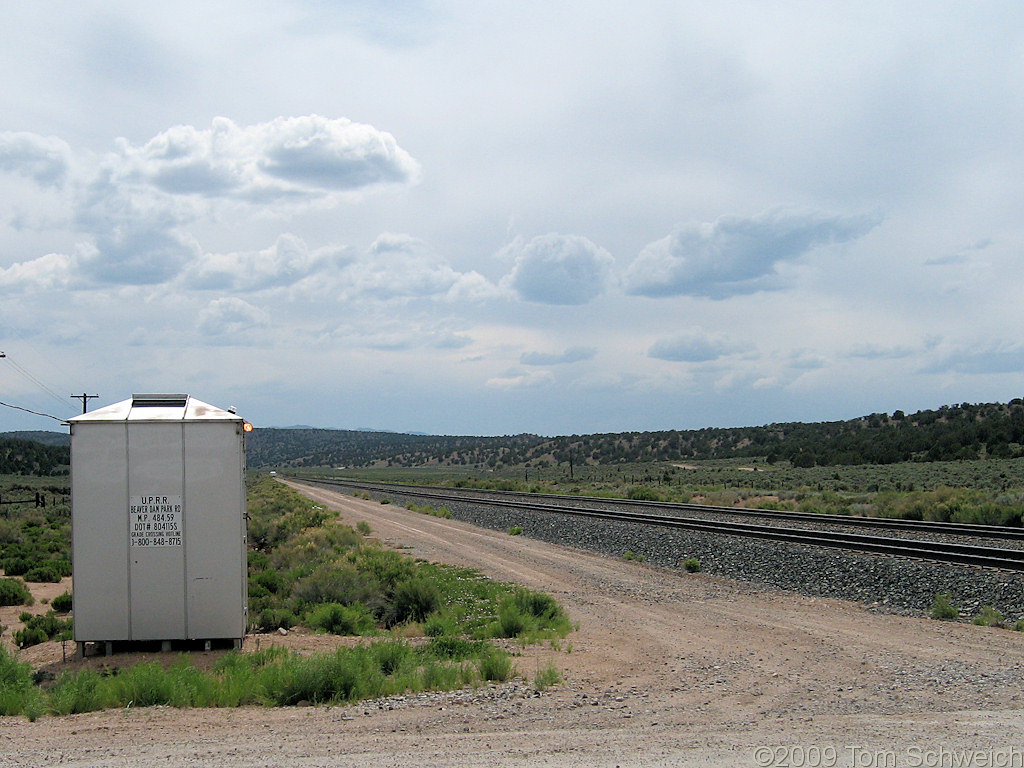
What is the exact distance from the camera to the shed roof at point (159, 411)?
11.9 meters

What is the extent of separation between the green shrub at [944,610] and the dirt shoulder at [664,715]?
122cm

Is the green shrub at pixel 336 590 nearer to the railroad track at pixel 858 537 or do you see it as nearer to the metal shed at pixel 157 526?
the metal shed at pixel 157 526

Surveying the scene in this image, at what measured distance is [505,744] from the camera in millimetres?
7691

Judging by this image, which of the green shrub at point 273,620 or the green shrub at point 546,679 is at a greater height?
the green shrub at point 546,679

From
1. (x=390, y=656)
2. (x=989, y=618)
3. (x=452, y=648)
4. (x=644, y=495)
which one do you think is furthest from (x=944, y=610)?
(x=644, y=495)

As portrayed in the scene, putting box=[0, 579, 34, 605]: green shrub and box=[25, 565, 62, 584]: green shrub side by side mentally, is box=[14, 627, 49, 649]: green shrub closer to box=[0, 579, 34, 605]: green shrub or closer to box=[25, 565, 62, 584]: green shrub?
box=[0, 579, 34, 605]: green shrub

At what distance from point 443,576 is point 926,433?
73.1m

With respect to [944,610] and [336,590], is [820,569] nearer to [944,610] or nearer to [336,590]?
[944,610]

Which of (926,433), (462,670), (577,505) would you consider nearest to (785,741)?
(462,670)

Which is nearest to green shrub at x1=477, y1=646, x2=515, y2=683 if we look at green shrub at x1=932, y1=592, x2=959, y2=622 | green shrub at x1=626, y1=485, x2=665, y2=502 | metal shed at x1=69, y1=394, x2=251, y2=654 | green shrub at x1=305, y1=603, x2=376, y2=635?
metal shed at x1=69, y1=394, x2=251, y2=654

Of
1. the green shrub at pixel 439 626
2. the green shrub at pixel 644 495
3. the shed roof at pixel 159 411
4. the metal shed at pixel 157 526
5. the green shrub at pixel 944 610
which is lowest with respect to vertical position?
the green shrub at pixel 644 495

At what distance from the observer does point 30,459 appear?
117938 millimetres

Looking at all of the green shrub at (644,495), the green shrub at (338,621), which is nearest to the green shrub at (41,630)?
the green shrub at (338,621)

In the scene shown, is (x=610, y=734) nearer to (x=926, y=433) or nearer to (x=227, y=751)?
(x=227, y=751)
